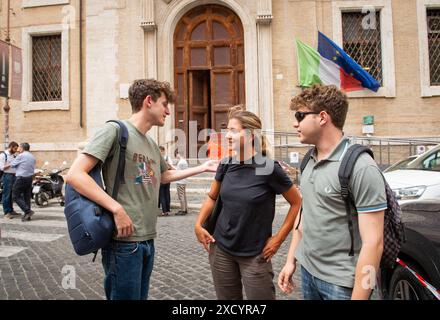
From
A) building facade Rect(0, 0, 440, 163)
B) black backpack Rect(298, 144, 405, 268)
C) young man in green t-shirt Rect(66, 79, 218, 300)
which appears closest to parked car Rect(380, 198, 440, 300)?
black backpack Rect(298, 144, 405, 268)

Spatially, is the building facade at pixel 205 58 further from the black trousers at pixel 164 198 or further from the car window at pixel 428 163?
the car window at pixel 428 163

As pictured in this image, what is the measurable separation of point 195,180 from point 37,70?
8.88m

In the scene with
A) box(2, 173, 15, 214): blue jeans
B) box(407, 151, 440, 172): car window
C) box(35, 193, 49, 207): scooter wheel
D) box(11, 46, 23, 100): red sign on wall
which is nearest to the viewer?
box(407, 151, 440, 172): car window

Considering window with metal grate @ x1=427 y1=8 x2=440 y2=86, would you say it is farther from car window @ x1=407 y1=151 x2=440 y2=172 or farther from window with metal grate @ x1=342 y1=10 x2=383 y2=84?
car window @ x1=407 y1=151 x2=440 y2=172

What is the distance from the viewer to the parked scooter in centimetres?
1098

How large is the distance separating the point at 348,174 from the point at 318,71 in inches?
465

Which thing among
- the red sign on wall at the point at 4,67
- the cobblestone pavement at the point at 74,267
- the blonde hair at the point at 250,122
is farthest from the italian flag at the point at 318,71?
the blonde hair at the point at 250,122

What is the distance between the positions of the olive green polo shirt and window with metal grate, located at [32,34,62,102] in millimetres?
15194

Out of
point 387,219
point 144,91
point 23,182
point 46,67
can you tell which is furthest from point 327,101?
point 46,67

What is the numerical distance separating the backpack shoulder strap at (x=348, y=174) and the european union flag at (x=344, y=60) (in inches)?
465

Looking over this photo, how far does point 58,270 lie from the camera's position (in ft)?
16.5

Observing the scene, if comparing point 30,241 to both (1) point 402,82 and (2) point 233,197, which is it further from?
(1) point 402,82

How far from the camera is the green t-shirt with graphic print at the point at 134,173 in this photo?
2.29m
